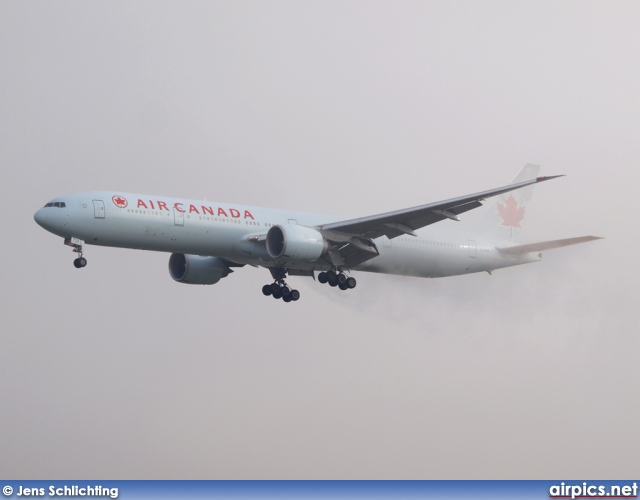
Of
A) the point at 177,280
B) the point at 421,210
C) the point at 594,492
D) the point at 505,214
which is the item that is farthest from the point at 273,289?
the point at 594,492

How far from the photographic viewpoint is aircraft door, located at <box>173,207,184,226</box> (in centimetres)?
4912

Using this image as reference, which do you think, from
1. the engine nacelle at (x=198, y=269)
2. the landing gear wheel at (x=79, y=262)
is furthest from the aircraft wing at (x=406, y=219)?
the landing gear wheel at (x=79, y=262)

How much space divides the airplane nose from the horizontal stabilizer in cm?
2327

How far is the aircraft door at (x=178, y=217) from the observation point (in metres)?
49.1

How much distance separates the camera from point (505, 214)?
63.1 m

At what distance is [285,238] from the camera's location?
5025 centimetres

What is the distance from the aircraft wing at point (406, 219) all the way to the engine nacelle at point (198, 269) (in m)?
6.70

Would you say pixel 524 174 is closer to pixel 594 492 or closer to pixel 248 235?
pixel 248 235

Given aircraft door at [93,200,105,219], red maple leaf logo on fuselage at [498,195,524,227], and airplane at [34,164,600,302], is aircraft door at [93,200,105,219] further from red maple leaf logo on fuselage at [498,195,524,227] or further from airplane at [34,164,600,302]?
red maple leaf logo on fuselage at [498,195,524,227]

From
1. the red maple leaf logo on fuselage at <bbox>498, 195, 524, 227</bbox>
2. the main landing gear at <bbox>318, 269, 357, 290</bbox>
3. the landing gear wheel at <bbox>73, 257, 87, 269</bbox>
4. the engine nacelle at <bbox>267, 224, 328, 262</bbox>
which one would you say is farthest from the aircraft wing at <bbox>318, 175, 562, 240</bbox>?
the landing gear wheel at <bbox>73, 257, 87, 269</bbox>

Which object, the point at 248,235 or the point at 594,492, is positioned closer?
the point at 594,492

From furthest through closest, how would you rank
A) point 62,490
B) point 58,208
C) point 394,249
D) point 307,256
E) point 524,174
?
point 524,174
point 394,249
point 307,256
point 58,208
point 62,490

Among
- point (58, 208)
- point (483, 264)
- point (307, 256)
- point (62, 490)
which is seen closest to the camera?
point (62, 490)

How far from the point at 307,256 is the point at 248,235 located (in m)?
2.67
